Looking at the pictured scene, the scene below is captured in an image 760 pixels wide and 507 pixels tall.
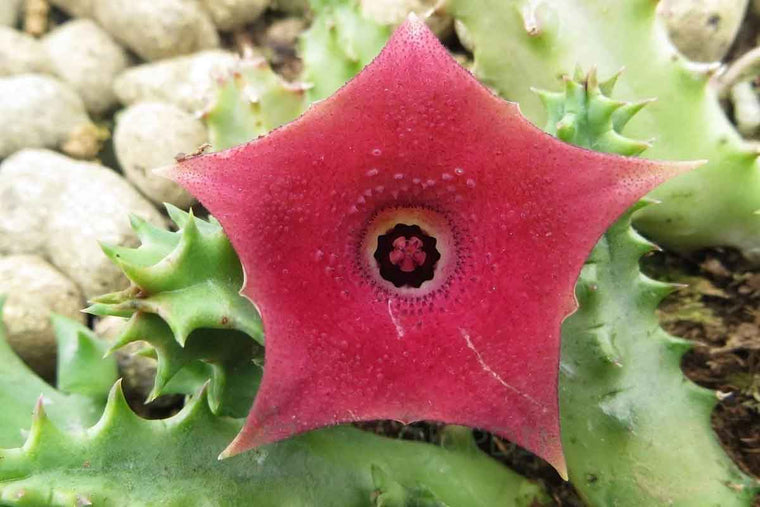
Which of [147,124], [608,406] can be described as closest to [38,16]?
[147,124]

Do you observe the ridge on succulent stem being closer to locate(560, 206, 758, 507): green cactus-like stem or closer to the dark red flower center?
the dark red flower center

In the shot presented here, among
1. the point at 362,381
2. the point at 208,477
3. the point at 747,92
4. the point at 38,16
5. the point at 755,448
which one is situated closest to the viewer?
the point at 362,381

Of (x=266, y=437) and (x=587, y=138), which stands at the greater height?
(x=587, y=138)

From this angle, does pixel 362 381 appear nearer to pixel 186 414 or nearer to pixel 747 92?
pixel 186 414

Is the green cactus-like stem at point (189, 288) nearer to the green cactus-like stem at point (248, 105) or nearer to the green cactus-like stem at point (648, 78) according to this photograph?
the green cactus-like stem at point (248, 105)

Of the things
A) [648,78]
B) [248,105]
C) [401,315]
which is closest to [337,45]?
[248,105]

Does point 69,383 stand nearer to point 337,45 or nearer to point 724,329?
point 337,45

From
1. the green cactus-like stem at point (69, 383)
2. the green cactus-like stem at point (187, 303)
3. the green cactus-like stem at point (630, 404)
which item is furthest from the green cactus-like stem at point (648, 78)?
the green cactus-like stem at point (69, 383)
